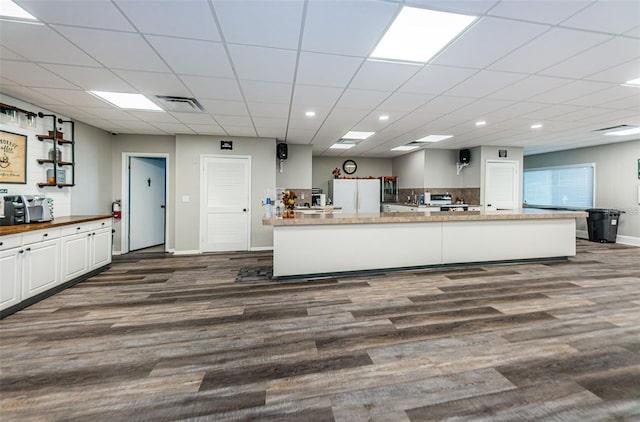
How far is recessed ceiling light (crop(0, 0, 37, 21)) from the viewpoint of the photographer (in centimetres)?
193

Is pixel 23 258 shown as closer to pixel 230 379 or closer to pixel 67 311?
pixel 67 311

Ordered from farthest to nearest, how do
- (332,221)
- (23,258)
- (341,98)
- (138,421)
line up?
(332,221), (341,98), (23,258), (138,421)

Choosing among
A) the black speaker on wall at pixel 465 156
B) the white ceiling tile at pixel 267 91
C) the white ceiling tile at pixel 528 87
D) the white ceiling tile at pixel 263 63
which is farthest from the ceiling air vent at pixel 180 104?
the black speaker on wall at pixel 465 156

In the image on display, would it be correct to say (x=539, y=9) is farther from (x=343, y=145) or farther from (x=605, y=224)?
(x=605, y=224)

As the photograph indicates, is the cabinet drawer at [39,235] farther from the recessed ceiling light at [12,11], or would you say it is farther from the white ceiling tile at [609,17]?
the white ceiling tile at [609,17]

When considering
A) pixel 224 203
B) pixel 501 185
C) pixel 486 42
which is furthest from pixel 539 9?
pixel 501 185

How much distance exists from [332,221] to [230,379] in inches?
96.9

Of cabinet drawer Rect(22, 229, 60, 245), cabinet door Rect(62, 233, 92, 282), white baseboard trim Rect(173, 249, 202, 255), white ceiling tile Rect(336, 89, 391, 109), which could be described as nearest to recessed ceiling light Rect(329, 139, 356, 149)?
white ceiling tile Rect(336, 89, 391, 109)

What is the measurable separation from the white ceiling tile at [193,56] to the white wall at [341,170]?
20.5 feet

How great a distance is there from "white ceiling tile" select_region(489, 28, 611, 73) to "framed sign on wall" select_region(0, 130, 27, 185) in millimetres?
5739

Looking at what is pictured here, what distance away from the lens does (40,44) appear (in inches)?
94.7

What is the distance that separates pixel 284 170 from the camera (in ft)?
23.1

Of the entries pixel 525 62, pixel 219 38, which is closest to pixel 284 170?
pixel 219 38

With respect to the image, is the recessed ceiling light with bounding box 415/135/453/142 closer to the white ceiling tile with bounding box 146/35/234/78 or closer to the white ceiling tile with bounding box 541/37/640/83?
the white ceiling tile with bounding box 541/37/640/83
